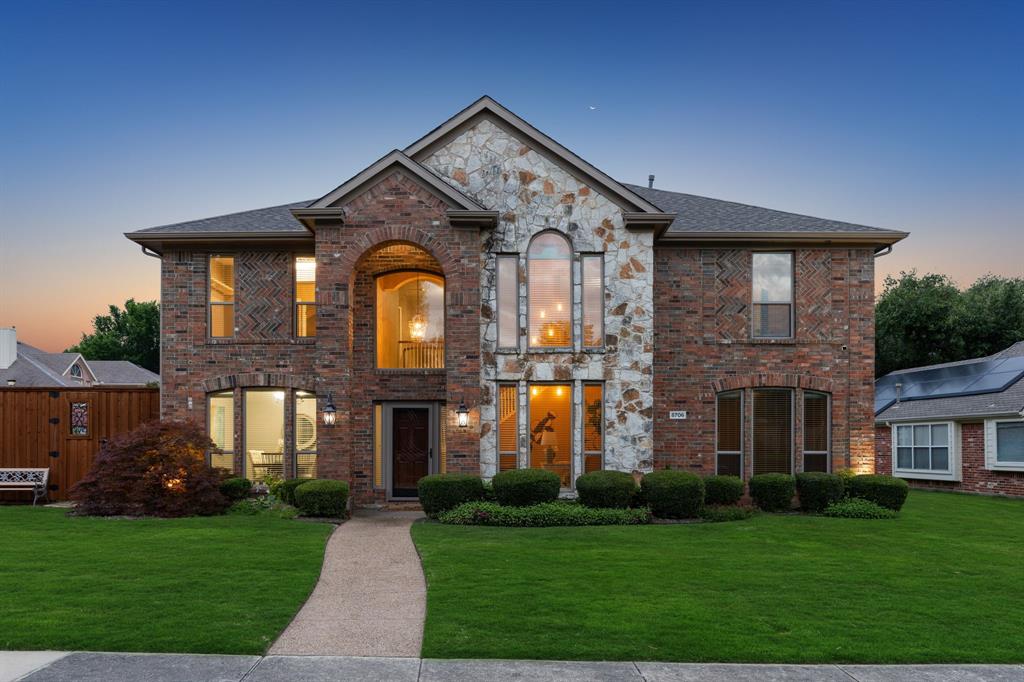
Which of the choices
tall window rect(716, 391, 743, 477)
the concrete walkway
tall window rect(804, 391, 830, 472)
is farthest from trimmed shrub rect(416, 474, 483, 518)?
tall window rect(804, 391, 830, 472)

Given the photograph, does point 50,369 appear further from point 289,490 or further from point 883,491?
point 883,491

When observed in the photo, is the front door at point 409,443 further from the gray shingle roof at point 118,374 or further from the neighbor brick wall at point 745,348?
the gray shingle roof at point 118,374

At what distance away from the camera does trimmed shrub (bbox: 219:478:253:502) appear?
15.6 meters

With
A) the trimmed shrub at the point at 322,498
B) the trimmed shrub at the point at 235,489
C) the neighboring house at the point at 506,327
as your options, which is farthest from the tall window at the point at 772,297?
the trimmed shrub at the point at 235,489

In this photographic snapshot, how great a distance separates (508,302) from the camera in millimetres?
16438

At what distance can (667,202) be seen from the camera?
797 inches

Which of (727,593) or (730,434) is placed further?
(730,434)

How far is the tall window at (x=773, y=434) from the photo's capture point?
57.0 feet

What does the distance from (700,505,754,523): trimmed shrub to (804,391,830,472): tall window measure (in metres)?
3.35

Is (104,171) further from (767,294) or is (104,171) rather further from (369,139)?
Result: (369,139)

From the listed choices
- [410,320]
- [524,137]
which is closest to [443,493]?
[410,320]

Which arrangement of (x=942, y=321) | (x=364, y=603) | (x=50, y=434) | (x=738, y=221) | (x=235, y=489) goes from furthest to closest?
(x=942, y=321), (x=738, y=221), (x=50, y=434), (x=235, y=489), (x=364, y=603)

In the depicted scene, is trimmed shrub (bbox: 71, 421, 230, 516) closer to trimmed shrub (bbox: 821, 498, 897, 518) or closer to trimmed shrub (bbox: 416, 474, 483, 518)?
trimmed shrub (bbox: 416, 474, 483, 518)

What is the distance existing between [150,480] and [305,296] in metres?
5.42
